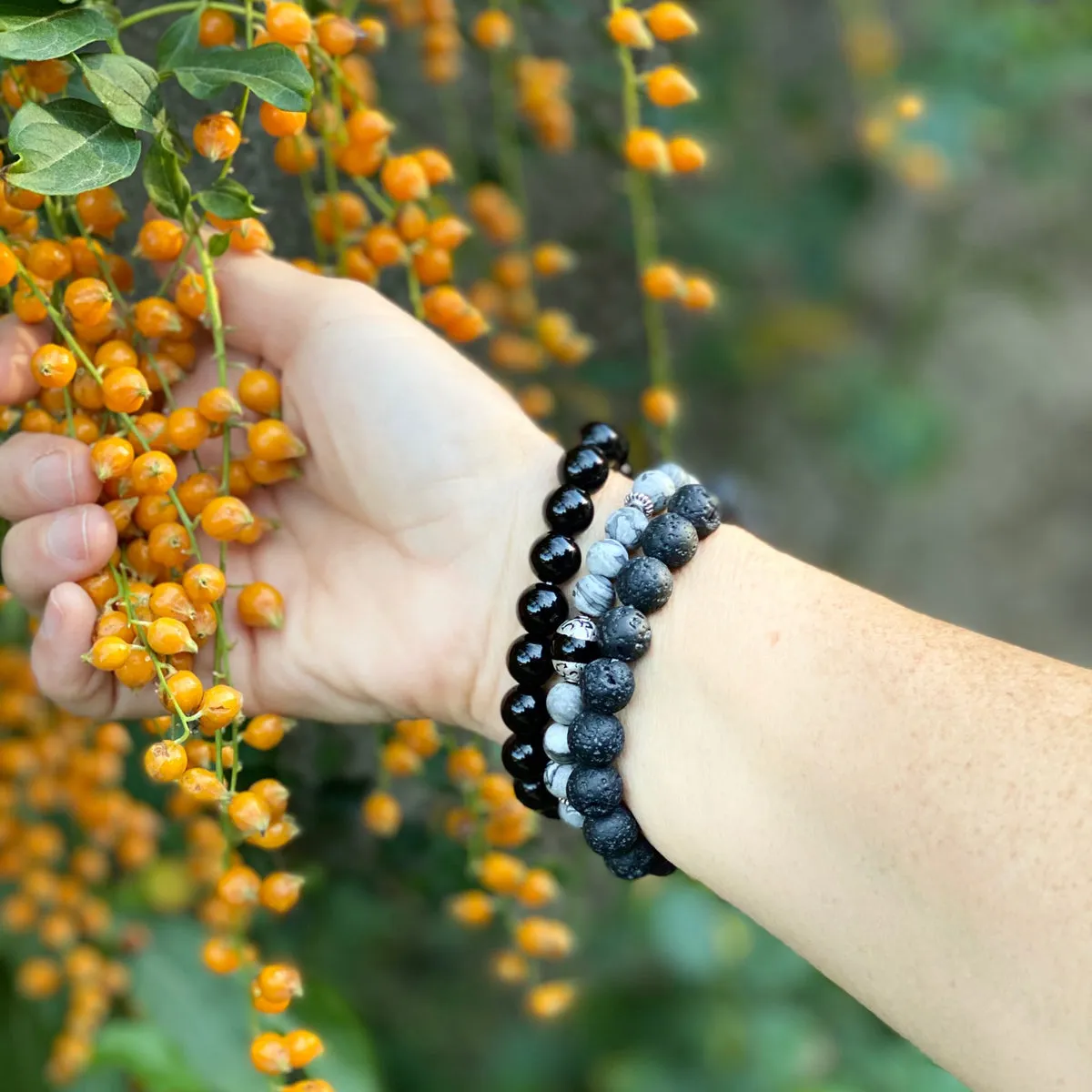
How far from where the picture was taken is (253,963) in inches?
28.2

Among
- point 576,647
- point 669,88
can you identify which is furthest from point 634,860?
point 669,88

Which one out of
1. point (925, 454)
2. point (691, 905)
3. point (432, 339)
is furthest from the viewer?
point (925, 454)

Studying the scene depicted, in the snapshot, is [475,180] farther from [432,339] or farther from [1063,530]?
[1063,530]

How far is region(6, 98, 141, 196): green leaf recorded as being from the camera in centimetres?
45

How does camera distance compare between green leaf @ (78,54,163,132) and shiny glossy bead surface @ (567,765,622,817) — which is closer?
green leaf @ (78,54,163,132)

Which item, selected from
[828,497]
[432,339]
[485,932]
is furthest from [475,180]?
[828,497]

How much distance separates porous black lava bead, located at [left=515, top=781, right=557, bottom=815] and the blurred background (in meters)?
0.15

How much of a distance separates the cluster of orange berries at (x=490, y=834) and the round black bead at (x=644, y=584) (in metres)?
0.15

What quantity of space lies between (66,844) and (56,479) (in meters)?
0.54

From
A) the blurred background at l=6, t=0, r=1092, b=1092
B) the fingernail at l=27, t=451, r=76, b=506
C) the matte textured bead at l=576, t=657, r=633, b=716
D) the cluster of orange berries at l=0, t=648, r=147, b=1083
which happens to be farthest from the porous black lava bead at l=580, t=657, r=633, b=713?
the cluster of orange berries at l=0, t=648, r=147, b=1083

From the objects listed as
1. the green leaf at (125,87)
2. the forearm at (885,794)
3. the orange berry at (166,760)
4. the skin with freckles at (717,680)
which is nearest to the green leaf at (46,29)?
the green leaf at (125,87)

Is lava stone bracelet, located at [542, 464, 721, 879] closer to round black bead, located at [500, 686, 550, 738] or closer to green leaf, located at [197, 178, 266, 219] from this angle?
round black bead, located at [500, 686, 550, 738]

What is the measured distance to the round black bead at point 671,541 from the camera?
0.63m

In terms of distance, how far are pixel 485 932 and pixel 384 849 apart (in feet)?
1.57
